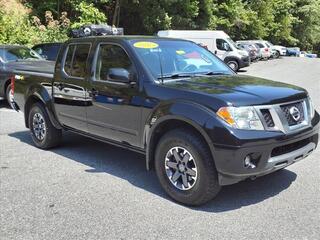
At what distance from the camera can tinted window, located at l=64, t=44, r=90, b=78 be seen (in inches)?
246

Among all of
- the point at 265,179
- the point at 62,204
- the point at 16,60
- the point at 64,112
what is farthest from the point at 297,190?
the point at 16,60

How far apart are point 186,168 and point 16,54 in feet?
30.1

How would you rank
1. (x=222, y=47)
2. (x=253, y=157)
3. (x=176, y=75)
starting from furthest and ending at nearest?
(x=222, y=47), (x=176, y=75), (x=253, y=157)

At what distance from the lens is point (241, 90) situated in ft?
15.8

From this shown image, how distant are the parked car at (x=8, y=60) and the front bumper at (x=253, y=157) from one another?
7898 millimetres

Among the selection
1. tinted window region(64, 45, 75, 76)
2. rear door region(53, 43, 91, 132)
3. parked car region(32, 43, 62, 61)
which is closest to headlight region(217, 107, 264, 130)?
rear door region(53, 43, 91, 132)

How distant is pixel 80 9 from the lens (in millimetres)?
26312

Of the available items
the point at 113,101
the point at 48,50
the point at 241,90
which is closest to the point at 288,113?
the point at 241,90

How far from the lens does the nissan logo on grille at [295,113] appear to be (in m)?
4.76

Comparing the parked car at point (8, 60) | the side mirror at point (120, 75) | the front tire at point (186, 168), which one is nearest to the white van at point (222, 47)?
the parked car at point (8, 60)

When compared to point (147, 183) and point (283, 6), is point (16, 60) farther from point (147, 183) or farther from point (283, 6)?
point (283, 6)

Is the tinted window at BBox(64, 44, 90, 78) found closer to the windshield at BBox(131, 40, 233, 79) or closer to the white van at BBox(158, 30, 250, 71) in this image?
the windshield at BBox(131, 40, 233, 79)

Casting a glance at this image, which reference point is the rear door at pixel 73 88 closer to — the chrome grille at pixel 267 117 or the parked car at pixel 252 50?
the chrome grille at pixel 267 117

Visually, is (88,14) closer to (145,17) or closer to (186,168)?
(145,17)
